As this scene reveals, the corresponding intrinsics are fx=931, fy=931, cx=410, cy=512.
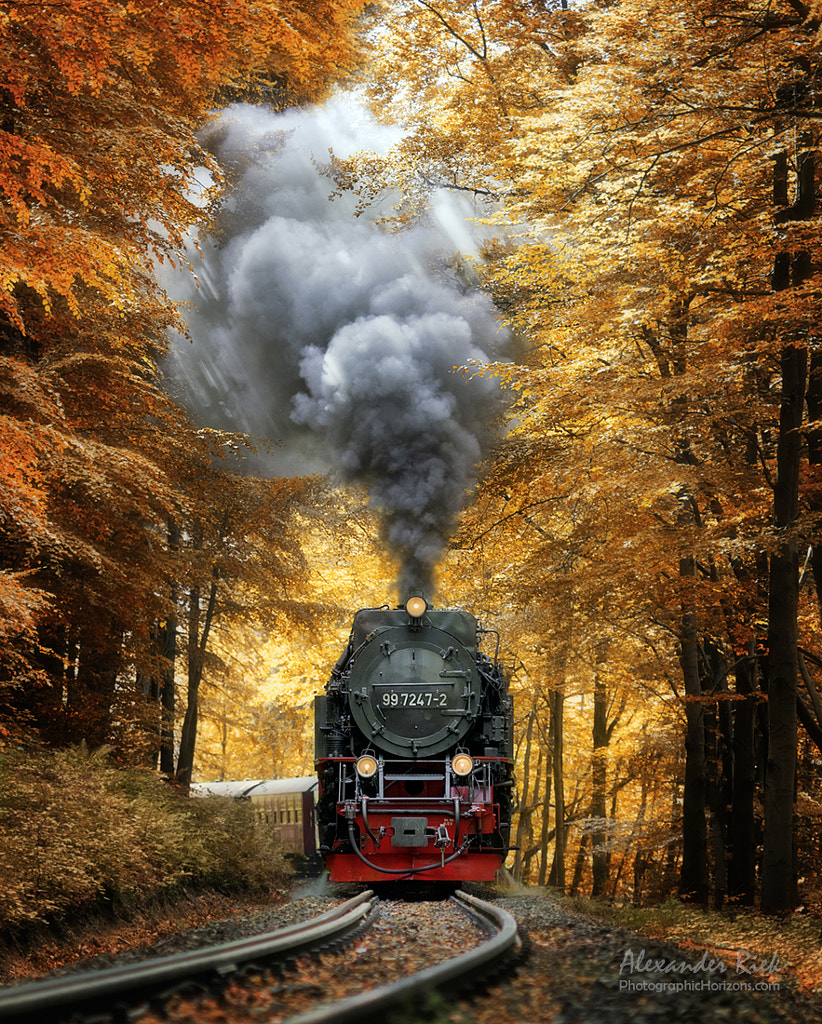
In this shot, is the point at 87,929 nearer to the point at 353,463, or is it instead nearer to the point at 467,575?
the point at 353,463

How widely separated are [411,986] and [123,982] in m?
1.18

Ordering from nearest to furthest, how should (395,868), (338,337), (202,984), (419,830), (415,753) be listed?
(202,984)
(419,830)
(395,868)
(415,753)
(338,337)

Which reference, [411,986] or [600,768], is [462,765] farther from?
[600,768]

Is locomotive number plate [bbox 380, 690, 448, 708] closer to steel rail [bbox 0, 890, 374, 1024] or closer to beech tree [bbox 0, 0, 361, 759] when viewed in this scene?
beech tree [bbox 0, 0, 361, 759]

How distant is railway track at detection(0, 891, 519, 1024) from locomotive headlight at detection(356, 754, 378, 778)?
454cm

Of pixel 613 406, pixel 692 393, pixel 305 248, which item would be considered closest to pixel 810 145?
pixel 692 393

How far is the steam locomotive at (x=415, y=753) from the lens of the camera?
10.2m

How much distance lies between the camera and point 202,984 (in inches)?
172

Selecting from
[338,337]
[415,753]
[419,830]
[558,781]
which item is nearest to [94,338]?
[338,337]

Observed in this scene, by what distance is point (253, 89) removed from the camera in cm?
2369

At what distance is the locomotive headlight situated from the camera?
411 inches

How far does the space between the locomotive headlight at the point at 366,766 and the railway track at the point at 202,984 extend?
454cm


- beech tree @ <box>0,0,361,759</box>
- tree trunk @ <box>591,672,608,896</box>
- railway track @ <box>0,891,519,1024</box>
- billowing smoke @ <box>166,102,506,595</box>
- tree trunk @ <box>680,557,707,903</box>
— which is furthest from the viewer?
tree trunk @ <box>591,672,608,896</box>

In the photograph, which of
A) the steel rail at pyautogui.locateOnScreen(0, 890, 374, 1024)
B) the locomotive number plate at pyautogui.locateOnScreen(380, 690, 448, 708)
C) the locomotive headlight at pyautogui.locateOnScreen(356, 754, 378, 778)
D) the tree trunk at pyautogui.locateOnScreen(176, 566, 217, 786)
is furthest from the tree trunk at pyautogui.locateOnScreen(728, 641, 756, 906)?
the steel rail at pyautogui.locateOnScreen(0, 890, 374, 1024)
